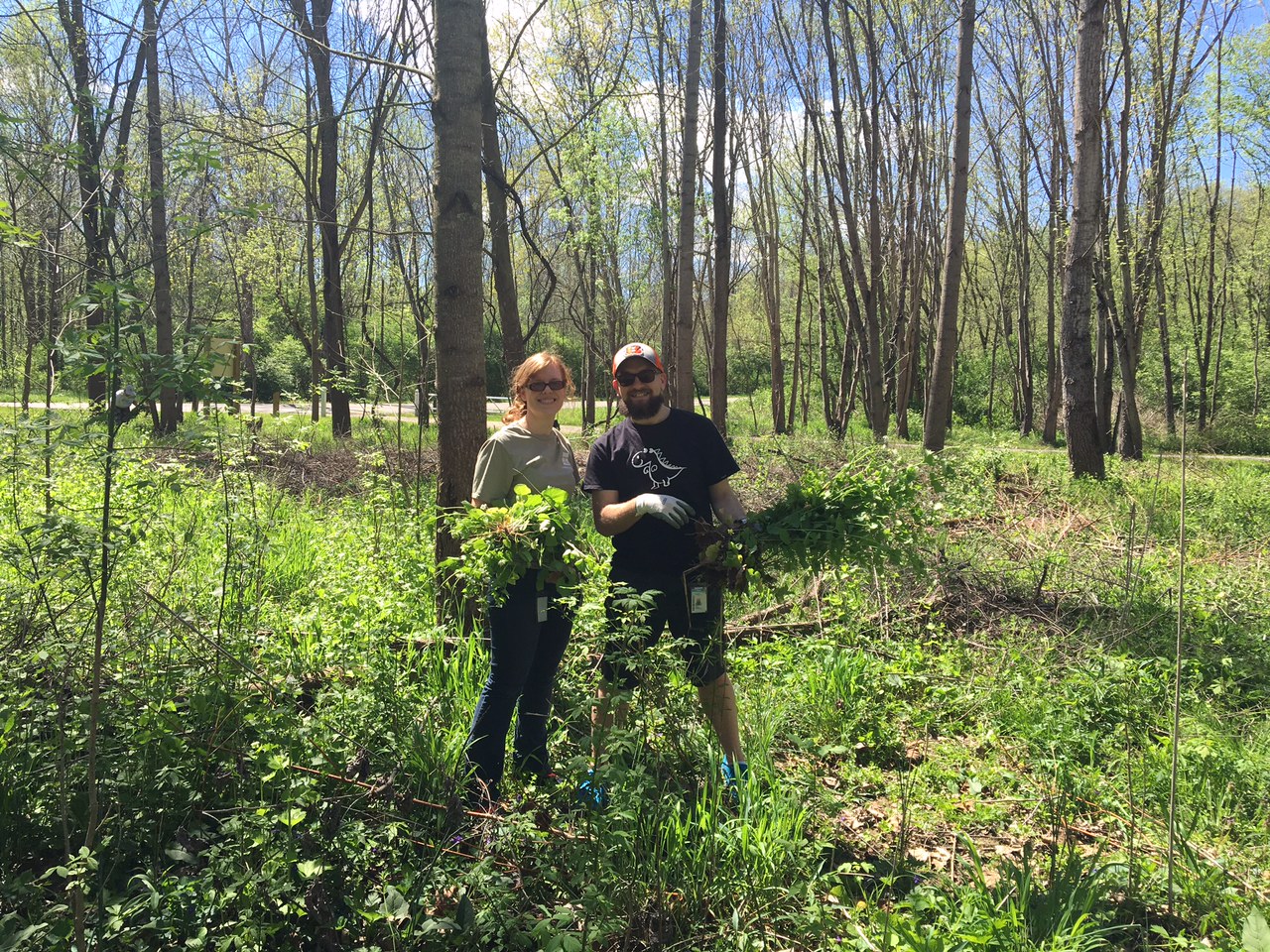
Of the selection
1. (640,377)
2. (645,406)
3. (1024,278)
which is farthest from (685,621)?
(1024,278)

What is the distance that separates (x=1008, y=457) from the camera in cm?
1016

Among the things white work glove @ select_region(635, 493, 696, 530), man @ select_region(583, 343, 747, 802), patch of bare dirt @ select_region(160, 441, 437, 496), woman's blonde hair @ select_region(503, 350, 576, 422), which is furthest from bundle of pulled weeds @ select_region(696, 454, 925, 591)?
patch of bare dirt @ select_region(160, 441, 437, 496)

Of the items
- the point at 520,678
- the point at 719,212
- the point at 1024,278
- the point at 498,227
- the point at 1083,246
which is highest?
the point at 1024,278

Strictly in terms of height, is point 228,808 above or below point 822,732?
above

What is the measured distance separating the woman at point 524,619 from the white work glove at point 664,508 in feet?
1.24

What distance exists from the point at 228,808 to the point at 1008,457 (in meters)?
10.4

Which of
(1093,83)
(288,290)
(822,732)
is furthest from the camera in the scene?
(288,290)

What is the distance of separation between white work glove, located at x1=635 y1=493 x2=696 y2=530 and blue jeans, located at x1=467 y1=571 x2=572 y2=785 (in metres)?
0.46

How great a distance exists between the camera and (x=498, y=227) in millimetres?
6770

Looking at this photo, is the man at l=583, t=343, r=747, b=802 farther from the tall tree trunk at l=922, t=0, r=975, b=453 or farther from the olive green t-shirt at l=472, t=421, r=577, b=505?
the tall tree trunk at l=922, t=0, r=975, b=453

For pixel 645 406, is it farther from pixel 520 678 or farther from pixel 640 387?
pixel 520 678

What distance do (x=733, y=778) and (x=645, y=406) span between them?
1.47m

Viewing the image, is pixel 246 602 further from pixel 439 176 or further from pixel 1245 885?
pixel 1245 885

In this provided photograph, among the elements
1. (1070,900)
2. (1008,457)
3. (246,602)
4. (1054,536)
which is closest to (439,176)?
(246,602)
